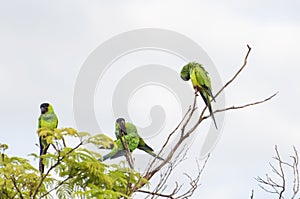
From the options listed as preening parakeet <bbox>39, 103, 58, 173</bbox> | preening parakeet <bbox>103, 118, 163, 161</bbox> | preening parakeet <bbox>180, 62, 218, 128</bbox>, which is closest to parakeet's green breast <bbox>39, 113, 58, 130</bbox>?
preening parakeet <bbox>39, 103, 58, 173</bbox>

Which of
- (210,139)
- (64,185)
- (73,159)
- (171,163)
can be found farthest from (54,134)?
(210,139)

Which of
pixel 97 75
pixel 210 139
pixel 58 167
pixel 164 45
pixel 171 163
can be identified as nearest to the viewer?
pixel 58 167

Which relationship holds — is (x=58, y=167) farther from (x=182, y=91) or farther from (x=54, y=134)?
(x=182, y=91)

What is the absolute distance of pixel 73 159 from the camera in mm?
3824

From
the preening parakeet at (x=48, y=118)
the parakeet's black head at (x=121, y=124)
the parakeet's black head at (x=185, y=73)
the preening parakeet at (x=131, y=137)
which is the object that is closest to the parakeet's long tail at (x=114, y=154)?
the preening parakeet at (x=131, y=137)

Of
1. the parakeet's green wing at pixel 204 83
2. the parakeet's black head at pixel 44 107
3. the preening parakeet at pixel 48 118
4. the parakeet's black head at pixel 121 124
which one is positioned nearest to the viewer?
the parakeet's black head at pixel 121 124

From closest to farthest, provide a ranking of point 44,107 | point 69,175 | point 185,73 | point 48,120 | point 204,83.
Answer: point 69,175 < point 48,120 < point 44,107 < point 204,83 < point 185,73

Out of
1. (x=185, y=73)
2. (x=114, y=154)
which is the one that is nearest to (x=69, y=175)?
(x=114, y=154)

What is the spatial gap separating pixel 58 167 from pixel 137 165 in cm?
110

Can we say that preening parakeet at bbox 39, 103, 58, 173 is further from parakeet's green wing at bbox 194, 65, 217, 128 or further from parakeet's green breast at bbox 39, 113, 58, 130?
parakeet's green wing at bbox 194, 65, 217, 128

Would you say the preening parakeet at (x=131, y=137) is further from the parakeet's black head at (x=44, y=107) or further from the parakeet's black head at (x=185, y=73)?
the parakeet's black head at (x=185, y=73)

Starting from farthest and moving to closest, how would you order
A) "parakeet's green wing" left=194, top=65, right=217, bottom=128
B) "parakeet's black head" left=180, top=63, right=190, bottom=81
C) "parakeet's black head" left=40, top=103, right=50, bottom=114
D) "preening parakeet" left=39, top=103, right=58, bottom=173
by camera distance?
"parakeet's black head" left=180, top=63, right=190, bottom=81, "parakeet's green wing" left=194, top=65, right=217, bottom=128, "parakeet's black head" left=40, top=103, right=50, bottom=114, "preening parakeet" left=39, top=103, right=58, bottom=173

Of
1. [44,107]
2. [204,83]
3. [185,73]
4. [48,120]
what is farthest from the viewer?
[185,73]

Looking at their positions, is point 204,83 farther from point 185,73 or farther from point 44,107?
point 44,107
